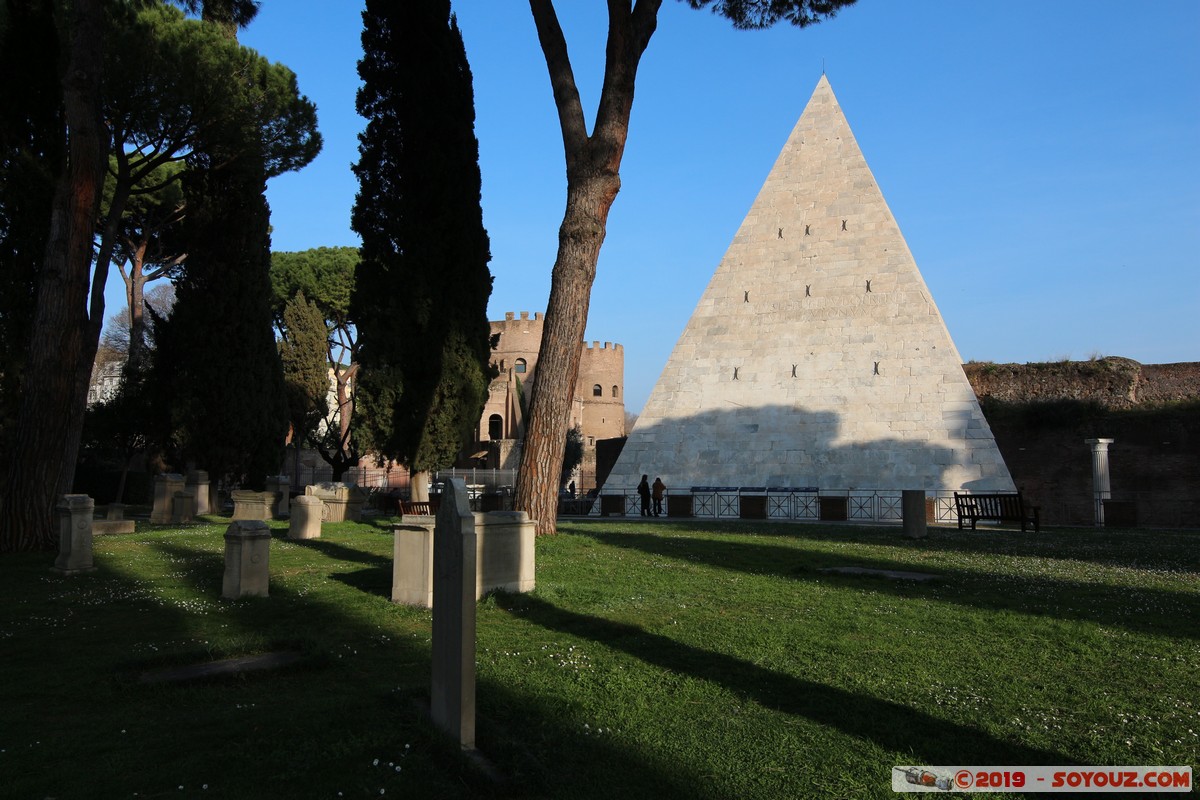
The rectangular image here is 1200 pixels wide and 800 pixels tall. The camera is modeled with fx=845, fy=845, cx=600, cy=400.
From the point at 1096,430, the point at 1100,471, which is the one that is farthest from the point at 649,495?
the point at 1096,430

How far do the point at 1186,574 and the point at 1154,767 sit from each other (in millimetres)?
6248

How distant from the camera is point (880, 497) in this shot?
18234 millimetres

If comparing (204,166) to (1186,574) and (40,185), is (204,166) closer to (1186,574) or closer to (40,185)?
(40,185)

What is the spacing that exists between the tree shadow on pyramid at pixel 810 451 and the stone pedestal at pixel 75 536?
1318 cm

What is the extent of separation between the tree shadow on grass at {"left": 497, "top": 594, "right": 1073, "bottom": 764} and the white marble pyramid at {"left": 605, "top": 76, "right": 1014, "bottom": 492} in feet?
47.9

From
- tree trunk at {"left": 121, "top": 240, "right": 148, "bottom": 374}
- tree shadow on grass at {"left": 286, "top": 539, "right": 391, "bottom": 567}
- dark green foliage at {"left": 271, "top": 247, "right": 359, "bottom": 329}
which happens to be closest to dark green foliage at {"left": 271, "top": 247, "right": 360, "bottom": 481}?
dark green foliage at {"left": 271, "top": 247, "right": 359, "bottom": 329}

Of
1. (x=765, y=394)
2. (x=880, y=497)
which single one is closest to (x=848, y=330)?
(x=765, y=394)

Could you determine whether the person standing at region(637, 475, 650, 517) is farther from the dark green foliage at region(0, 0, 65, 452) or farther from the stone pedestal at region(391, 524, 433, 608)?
the stone pedestal at region(391, 524, 433, 608)

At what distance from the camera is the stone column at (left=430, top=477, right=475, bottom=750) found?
3.08 m

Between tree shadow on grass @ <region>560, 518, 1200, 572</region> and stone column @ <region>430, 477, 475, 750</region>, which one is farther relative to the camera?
tree shadow on grass @ <region>560, 518, 1200, 572</region>

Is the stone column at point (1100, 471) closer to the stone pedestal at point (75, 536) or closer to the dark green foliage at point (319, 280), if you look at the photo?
the stone pedestal at point (75, 536)

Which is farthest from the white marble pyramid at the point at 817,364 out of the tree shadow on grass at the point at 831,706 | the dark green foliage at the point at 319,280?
the dark green foliage at the point at 319,280

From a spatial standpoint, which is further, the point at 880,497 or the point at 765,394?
the point at 765,394

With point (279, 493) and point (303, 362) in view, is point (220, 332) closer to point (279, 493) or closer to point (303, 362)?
point (279, 493)
